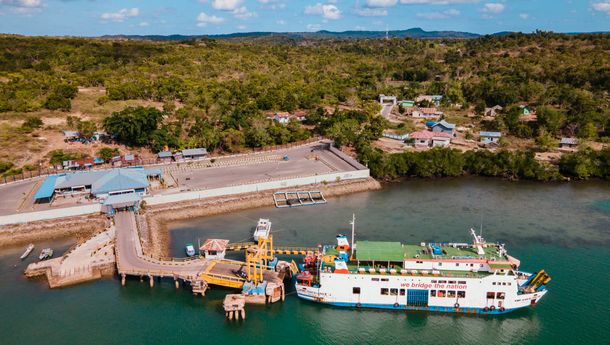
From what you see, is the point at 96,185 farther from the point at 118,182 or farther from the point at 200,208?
the point at 200,208

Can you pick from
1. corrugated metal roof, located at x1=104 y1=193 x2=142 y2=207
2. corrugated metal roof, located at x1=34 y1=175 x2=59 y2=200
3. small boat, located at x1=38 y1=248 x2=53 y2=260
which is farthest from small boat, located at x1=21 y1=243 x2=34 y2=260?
corrugated metal roof, located at x1=104 y1=193 x2=142 y2=207

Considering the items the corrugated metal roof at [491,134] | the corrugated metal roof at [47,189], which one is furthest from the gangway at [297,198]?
the corrugated metal roof at [491,134]

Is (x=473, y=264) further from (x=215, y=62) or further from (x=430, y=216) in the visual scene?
(x=215, y=62)

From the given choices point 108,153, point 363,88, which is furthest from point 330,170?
point 363,88

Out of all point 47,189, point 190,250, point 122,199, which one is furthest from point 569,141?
point 47,189

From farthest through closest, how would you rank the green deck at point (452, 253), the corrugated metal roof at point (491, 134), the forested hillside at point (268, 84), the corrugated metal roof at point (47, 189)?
1. the corrugated metal roof at point (491, 134)
2. the forested hillside at point (268, 84)
3. the corrugated metal roof at point (47, 189)
4. the green deck at point (452, 253)

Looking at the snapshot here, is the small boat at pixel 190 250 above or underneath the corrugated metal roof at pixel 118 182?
underneath

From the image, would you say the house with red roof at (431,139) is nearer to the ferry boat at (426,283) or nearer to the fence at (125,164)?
the fence at (125,164)
